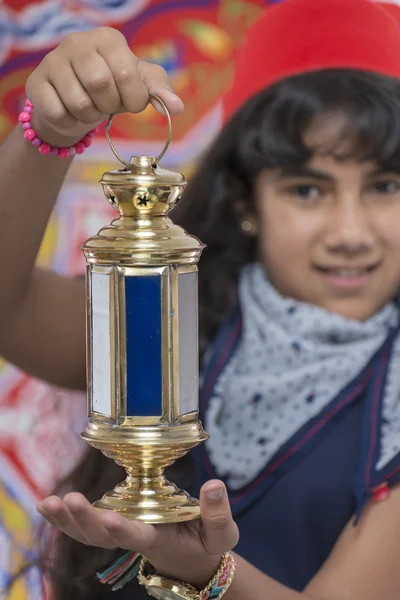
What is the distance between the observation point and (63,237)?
7.69ft

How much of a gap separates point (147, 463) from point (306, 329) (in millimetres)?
712

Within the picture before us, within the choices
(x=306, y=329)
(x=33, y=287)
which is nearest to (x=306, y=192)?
(x=306, y=329)

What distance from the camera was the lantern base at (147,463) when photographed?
1.01 m

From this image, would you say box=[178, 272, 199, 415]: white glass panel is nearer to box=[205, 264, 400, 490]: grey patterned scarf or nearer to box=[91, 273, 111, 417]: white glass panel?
box=[91, 273, 111, 417]: white glass panel

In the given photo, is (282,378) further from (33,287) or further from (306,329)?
(33,287)

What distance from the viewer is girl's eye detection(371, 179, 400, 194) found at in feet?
5.45

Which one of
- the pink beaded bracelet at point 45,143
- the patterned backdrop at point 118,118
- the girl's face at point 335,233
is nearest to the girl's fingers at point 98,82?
the pink beaded bracelet at point 45,143

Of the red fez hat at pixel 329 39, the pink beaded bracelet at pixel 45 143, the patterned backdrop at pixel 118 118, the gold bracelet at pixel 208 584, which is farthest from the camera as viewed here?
the patterned backdrop at pixel 118 118

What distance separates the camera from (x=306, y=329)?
5.61 ft

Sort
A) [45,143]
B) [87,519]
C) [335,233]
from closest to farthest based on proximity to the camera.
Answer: [87,519]
[45,143]
[335,233]

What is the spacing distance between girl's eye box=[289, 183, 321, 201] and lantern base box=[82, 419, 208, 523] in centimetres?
71

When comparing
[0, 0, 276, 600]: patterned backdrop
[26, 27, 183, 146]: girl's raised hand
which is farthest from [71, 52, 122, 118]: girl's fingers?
[0, 0, 276, 600]: patterned backdrop

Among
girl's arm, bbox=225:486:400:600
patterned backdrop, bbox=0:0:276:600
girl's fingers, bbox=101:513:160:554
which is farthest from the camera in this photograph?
patterned backdrop, bbox=0:0:276:600

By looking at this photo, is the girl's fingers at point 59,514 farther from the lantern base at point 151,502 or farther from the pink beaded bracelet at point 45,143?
the pink beaded bracelet at point 45,143
